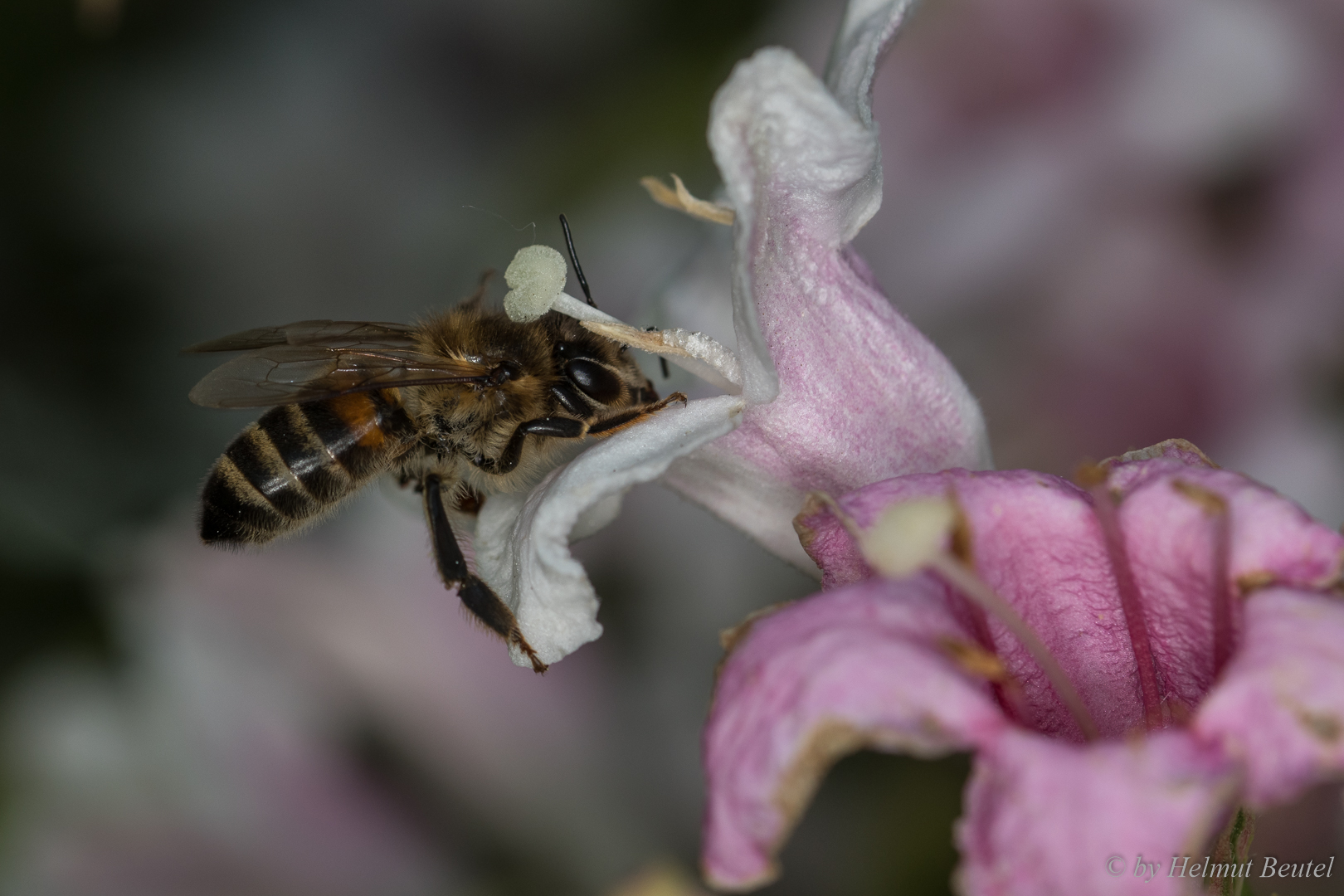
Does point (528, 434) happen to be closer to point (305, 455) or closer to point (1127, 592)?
point (305, 455)

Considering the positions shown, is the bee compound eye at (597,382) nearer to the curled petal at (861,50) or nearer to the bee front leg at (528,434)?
the bee front leg at (528,434)

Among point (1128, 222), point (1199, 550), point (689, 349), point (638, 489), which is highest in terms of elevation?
point (689, 349)

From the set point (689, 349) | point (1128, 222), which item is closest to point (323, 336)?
point (689, 349)

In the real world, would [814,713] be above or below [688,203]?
below

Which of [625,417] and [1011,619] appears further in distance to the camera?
[625,417]

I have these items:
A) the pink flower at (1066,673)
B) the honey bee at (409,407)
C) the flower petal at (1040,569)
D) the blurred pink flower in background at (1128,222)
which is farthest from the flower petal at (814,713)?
the blurred pink flower in background at (1128,222)

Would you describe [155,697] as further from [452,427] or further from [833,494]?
[833,494]

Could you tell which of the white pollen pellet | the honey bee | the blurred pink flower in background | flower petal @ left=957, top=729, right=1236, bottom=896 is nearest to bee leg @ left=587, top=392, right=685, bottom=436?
the honey bee

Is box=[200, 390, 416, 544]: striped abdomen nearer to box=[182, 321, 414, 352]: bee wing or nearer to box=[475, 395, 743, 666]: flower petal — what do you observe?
box=[182, 321, 414, 352]: bee wing
